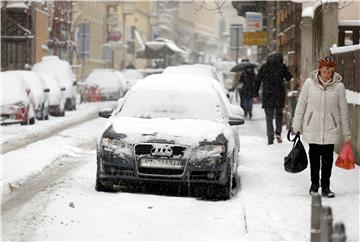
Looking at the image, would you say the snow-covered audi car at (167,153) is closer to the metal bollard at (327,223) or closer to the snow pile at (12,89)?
the metal bollard at (327,223)

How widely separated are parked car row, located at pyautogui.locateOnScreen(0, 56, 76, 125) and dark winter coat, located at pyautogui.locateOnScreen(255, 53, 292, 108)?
7334mm

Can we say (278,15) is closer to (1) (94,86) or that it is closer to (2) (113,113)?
(1) (94,86)

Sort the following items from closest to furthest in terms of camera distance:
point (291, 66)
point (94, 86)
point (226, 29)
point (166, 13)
→ 1. point (291, 66)
2. point (94, 86)
3. point (166, 13)
4. point (226, 29)

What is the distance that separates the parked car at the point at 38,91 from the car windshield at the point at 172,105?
482 inches

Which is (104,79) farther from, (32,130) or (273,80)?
(273,80)

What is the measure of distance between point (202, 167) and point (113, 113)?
188cm

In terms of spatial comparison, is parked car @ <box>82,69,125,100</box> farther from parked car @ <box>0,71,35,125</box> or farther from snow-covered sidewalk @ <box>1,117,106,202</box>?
snow-covered sidewalk @ <box>1,117,106,202</box>

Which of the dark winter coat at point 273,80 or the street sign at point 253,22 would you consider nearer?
the dark winter coat at point 273,80

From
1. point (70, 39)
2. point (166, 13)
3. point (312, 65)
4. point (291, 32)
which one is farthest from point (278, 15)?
Answer: point (166, 13)

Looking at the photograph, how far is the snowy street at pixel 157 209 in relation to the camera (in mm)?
7727

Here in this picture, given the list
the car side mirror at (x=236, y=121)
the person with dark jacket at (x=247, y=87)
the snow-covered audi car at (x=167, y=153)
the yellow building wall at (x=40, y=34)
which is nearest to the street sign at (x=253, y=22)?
the person with dark jacket at (x=247, y=87)

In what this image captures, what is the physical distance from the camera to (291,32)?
2634 cm

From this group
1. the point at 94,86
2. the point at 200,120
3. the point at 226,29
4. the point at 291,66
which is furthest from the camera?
the point at 226,29

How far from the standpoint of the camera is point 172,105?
Result: 11.0 meters
